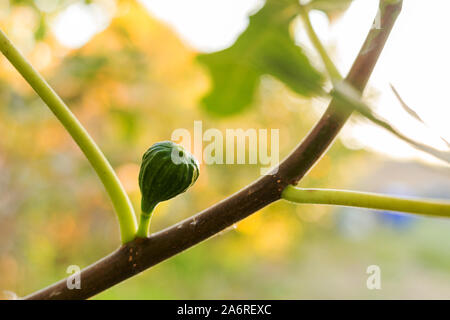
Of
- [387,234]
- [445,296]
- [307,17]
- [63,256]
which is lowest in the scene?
[307,17]

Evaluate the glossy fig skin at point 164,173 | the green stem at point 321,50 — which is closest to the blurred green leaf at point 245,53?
the green stem at point 321,50

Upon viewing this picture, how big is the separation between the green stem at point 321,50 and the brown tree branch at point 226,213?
0.02 meters

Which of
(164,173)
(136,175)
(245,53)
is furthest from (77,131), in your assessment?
(136,175)

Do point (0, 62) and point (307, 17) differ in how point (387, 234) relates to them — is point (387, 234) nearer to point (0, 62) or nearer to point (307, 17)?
point (0, 62)

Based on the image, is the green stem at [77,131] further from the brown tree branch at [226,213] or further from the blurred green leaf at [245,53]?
the blurred green leaf at [245,53]

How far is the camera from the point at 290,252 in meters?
6.85

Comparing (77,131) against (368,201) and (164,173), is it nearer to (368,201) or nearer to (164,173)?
(164,173)

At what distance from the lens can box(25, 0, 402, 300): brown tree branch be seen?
0.46 m

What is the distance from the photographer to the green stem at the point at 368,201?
0.40 m

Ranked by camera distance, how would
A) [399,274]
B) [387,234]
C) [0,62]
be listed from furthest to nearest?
[387,234] < [399,274] < [0,62]

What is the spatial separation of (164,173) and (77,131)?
0.11m

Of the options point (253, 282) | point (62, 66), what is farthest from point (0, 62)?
point (253, 282)

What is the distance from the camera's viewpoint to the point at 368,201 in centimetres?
42
